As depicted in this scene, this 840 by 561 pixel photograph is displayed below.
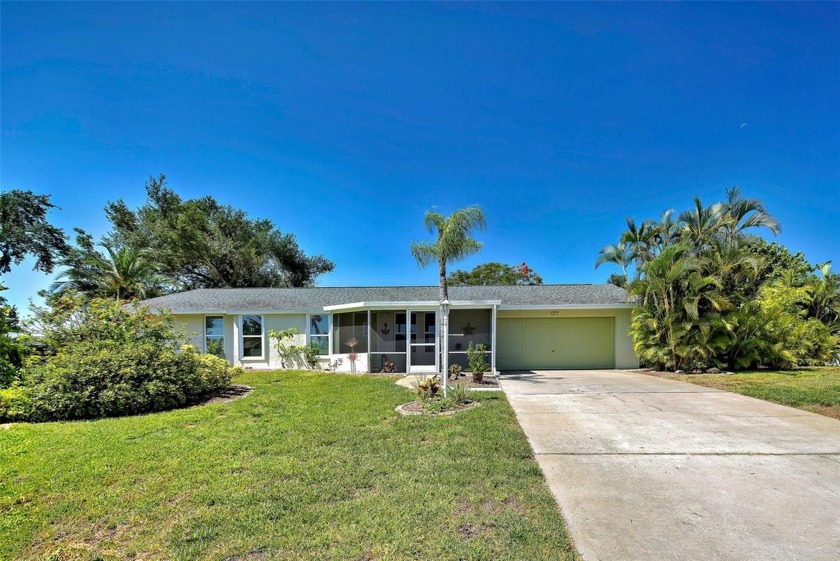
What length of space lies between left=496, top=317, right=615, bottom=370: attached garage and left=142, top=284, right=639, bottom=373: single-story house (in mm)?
38

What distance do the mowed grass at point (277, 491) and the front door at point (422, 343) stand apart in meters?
5.79

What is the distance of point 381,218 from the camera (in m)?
20.5

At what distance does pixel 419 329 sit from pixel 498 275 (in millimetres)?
27124

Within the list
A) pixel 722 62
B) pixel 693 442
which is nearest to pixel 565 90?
pixel 722 62

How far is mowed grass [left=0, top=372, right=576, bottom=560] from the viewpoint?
2.72 meters

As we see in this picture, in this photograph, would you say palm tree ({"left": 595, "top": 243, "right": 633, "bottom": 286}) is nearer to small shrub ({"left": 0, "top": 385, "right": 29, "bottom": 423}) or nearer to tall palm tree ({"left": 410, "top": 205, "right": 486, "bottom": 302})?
tall palm tree ({"left": 410, "top": 205, "right": 486, "bottom": 302})

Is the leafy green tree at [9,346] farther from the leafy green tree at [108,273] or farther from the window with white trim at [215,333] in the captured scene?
the leafy green tree at [108,273]

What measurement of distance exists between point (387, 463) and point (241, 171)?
50.7ft

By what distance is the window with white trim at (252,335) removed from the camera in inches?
551

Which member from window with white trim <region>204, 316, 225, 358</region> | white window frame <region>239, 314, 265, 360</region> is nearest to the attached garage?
white window frame <region>239, 314, 265, 360</region>

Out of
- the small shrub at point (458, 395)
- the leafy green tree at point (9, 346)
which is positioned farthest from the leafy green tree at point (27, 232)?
the small shrub at point (458, 395)

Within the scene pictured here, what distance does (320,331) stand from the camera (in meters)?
13.8

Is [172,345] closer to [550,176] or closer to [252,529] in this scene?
[252,529]

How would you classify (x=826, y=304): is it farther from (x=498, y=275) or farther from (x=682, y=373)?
(x=498, y=275)
